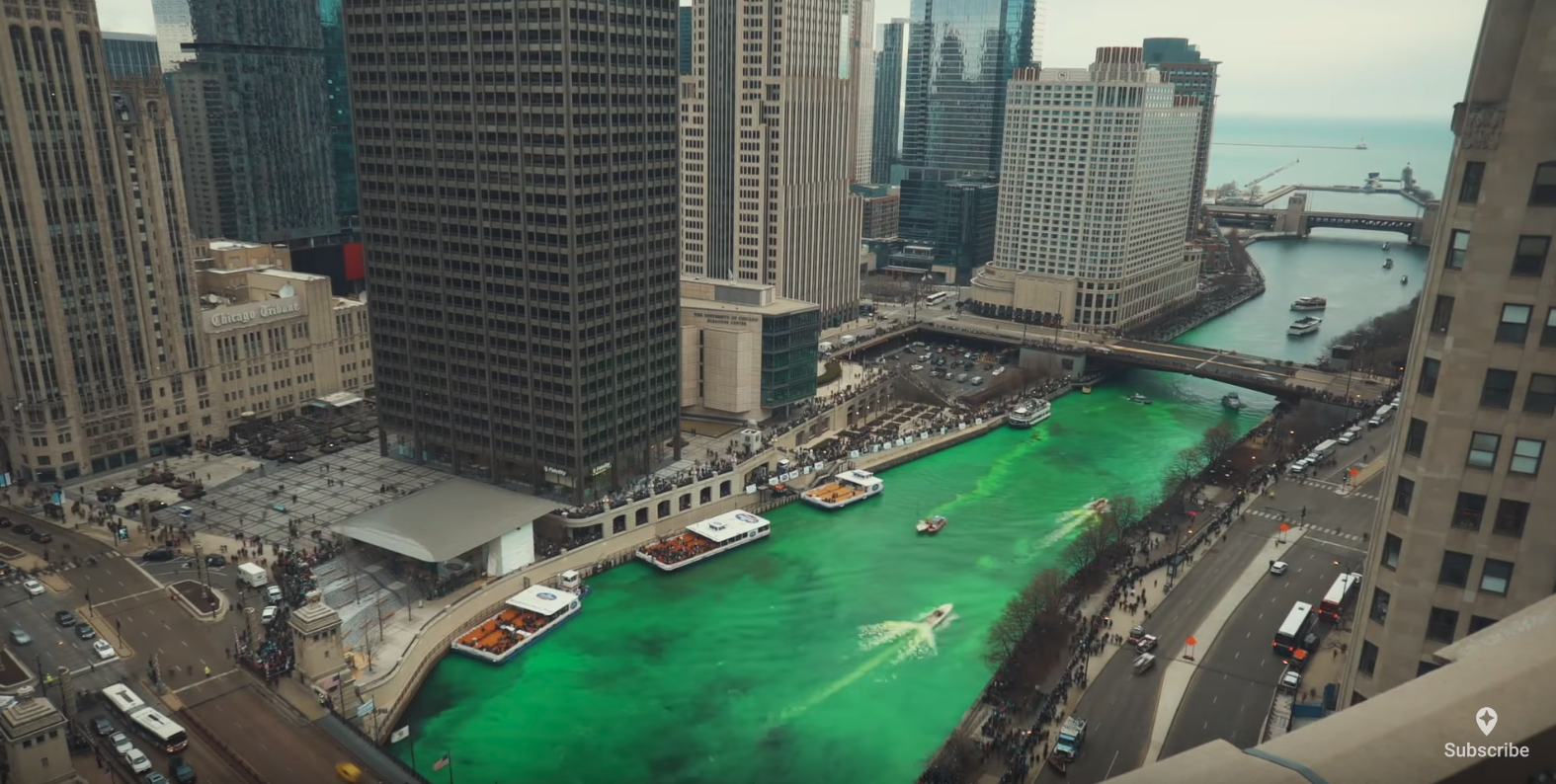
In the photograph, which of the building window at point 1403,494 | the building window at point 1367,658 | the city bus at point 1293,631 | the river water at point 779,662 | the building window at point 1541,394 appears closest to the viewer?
the building window at point 1541,394

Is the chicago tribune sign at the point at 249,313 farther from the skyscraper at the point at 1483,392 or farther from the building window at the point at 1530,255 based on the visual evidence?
the building window at the point at 1530,255

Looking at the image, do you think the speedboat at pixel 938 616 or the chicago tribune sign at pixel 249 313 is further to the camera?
the chicago tribune sign at pixel 249 313

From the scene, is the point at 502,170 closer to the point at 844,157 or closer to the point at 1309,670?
the point at 1309,670

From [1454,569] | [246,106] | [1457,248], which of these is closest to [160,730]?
[1454,569]

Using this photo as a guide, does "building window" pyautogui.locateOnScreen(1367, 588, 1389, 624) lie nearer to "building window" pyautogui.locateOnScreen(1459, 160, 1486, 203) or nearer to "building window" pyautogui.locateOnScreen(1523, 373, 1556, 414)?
"building window" pyautogui.locateOnScreen(1523, 373, 1556, 414)

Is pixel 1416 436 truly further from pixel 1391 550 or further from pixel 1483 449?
pixel 1391 550

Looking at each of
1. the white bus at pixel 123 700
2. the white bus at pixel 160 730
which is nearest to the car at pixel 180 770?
the white bus at pixel 160 730

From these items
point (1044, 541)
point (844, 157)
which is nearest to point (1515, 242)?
point (1044, 541)
